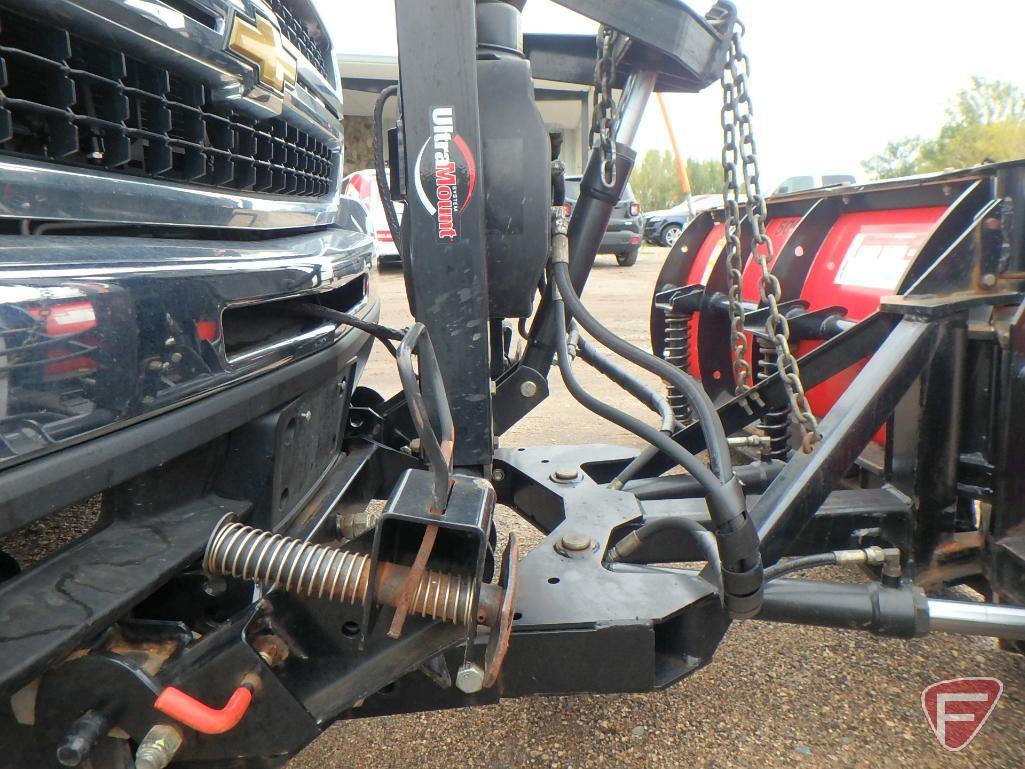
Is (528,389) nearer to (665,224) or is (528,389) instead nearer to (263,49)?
(263,49)

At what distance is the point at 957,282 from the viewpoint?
6.06ft

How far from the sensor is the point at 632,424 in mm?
1479

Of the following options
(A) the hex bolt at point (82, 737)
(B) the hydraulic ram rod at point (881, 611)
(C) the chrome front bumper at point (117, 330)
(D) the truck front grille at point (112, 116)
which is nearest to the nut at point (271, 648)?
(A) the hex bolt at point (82, 737)

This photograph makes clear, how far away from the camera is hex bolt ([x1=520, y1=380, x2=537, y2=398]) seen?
2074 mm

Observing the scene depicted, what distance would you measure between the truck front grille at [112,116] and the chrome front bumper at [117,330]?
13 centimetres

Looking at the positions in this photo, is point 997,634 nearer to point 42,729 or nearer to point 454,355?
point 454,355

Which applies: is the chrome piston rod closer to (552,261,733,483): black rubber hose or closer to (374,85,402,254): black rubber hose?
(552,261,733,483): black rubber hose

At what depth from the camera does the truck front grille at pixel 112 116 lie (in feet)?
3.07

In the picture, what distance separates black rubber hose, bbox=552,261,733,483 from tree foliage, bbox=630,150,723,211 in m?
51.5

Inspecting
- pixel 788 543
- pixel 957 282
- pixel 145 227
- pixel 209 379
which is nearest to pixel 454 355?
pixel 209 379

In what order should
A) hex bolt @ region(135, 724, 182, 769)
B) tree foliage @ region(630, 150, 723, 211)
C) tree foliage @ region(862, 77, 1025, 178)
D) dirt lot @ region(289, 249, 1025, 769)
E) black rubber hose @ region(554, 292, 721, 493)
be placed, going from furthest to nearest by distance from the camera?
tree foliage @ region(630, 150, 723, 211), tree foliage @ region(862, 77, 1025, 178), dirt lot @ region(289, 249, 1025, 769), black rubber hose @ region(554, 292, 721, 493), hex bolt @ region(135, 724, 182, 769)

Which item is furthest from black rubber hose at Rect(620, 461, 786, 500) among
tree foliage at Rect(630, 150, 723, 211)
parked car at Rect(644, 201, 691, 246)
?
tree foliage at Rect(630, 150, 723, 211)

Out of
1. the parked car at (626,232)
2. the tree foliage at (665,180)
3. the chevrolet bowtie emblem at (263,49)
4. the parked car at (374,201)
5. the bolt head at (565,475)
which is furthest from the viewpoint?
the tree foliage at (665,180)

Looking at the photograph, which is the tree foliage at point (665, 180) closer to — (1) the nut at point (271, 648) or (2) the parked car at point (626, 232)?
(2) the parked car at point (626, 232)
